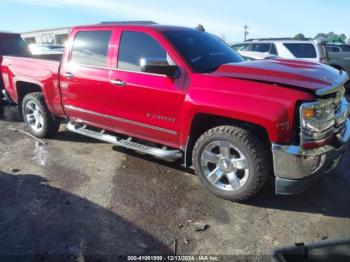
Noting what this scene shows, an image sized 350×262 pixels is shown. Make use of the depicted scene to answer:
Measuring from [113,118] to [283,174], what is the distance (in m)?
2.34

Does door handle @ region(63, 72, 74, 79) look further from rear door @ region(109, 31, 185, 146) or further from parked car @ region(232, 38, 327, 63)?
parked car @ region(232, 38, 327, 63)

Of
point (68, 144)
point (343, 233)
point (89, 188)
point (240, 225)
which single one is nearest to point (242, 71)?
point (240, 225)

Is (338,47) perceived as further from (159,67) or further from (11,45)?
(159,67)

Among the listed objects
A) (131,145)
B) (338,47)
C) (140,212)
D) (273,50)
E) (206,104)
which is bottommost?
(140,212)

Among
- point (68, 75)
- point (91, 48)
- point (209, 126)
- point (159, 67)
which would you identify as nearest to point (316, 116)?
point (209, 126)

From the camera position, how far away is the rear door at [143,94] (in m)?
4.05

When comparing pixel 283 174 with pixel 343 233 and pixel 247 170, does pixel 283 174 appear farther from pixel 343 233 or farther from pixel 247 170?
pixel 343 233

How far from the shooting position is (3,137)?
20.5 ft

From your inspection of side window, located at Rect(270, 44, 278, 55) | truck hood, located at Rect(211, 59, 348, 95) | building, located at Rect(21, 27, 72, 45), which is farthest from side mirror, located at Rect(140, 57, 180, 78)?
building, located at Rect(21, 27, 72, 45)

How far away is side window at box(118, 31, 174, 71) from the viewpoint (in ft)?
14.1

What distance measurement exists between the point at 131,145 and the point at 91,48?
1495 millimetres

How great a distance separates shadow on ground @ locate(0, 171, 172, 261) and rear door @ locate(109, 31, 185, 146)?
114cm

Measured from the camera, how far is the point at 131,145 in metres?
4.61

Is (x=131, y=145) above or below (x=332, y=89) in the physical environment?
below
